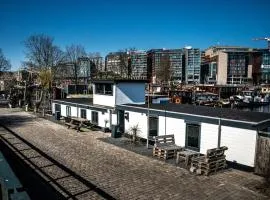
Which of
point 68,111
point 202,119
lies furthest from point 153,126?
point 68,111

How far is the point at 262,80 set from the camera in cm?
17075

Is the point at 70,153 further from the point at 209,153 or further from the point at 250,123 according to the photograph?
the point at 250,123

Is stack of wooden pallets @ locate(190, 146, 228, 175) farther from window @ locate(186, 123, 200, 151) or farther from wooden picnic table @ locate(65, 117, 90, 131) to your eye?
wooden picnic table @ locate(65, 117, 90, 131)

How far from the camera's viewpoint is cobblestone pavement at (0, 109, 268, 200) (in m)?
12.1

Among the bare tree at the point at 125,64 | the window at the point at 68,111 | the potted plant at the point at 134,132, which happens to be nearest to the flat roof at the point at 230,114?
the potted plant at the point at 134,132

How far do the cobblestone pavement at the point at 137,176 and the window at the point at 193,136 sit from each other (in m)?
2.73

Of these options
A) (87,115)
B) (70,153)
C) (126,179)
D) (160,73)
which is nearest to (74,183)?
(126,179)

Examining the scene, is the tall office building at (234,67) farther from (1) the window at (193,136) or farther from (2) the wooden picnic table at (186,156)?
(2) the wooden picnic table at (186,156)

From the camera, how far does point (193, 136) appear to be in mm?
18234

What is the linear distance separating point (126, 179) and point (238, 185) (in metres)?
5.36

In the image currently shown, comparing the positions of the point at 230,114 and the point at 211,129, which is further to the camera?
the point at 230,114

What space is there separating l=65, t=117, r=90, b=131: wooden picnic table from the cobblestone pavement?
5409mm

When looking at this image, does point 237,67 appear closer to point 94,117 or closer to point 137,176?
point 94,117

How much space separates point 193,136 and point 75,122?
1578 centimetres
